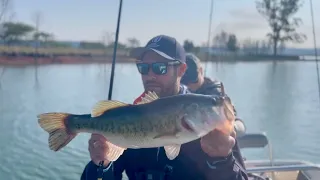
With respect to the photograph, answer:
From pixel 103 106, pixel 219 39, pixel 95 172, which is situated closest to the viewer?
pixel 103 106

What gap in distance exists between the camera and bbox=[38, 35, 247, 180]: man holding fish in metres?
2.00

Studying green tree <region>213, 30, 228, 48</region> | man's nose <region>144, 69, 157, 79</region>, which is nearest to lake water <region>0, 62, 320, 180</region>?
green tree <region>213, 30, 228, 48</region>

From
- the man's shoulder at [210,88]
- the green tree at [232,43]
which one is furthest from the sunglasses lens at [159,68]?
the green tree at [232,43]

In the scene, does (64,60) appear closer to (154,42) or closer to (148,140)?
(154,42)

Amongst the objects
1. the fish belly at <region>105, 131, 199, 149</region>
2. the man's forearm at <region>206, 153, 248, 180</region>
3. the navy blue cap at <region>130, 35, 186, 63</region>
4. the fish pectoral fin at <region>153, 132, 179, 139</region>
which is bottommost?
the man's forearm at <region>206, 153, 248, 180</region>

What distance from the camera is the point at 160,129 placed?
2018mm

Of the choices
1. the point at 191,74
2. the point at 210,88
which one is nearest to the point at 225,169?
the point at 210,88

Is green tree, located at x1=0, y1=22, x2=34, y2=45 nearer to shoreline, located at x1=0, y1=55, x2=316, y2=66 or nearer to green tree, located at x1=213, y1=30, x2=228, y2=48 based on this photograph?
shoreline, located at x1=0, y1=55, x2=316, y2=66

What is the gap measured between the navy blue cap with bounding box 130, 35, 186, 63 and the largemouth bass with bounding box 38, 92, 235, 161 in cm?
63

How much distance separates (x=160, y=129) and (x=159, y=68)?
810 millimetres

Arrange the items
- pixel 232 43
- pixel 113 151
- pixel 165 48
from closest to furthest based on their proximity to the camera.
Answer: pixel 113 151, pixel 165 48, pixel 232 43

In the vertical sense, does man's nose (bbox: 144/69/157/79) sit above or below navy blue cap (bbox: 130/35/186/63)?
below

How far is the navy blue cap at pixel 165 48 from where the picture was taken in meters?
2.83

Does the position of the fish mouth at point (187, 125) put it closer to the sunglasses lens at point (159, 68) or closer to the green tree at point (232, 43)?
the sunglasses lens at point (159, 68)
